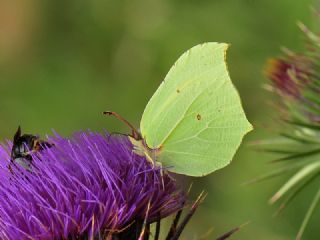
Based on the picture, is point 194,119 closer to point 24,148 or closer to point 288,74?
point 24,148

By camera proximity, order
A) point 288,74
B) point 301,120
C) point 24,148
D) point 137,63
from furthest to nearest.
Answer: point 137,63 < point 288,74 < point 301,120 < point 24,148

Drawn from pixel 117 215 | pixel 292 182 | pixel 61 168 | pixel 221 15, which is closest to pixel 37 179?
pixel 61 168

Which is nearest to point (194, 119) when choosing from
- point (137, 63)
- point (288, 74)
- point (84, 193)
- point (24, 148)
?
point (84, 193)

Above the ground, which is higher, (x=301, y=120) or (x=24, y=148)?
(x=24, y=148)

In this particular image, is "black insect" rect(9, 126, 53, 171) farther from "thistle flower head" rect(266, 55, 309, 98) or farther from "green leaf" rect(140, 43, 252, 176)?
"thistle flower head" rect(266, 55, 309, 98)

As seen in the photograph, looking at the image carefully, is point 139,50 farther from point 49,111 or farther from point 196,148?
point 196,148

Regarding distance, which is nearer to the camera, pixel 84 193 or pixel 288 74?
pixel 84 193

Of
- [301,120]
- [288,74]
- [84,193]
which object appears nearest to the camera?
[84,193]
